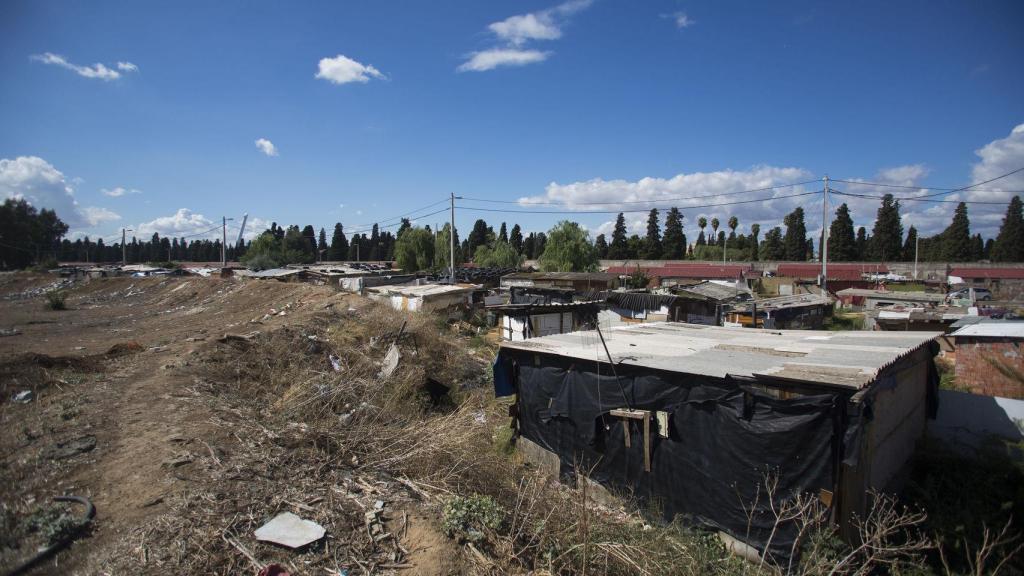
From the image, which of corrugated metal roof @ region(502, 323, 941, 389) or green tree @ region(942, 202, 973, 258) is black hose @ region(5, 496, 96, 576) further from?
green tree @ region(942, 202, 973, 258)

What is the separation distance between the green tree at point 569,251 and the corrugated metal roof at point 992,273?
32.6m

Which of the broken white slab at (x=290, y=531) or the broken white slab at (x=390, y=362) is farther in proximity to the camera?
the broken white slab at (x=390, y=362)

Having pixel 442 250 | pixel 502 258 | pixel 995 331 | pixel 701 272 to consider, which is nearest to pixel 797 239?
pixel 701 272

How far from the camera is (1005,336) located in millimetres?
10312

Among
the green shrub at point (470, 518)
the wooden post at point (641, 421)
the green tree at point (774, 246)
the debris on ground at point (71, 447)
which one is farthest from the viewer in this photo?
the green tree at point (774, 246)

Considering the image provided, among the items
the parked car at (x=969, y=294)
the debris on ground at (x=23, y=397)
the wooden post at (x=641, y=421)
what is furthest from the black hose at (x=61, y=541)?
the parked car at (x=969, y=294)

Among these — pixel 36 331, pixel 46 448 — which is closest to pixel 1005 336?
pixel 46 448

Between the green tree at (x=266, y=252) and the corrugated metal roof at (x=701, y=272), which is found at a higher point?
the green tree at (x=266, y=252)

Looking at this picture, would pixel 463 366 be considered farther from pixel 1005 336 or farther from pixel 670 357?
pixel 1005 336

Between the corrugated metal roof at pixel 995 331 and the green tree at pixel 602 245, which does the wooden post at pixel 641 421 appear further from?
the green tree at pixel 602 245

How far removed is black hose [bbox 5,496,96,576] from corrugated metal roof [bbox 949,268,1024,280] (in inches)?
2284

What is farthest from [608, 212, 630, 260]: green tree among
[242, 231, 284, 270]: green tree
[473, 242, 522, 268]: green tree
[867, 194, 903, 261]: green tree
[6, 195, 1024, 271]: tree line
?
[242, 231, 284, 270]: green tree

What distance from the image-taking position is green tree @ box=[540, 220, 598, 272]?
45.9 meters

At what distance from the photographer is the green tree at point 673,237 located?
66406mm
